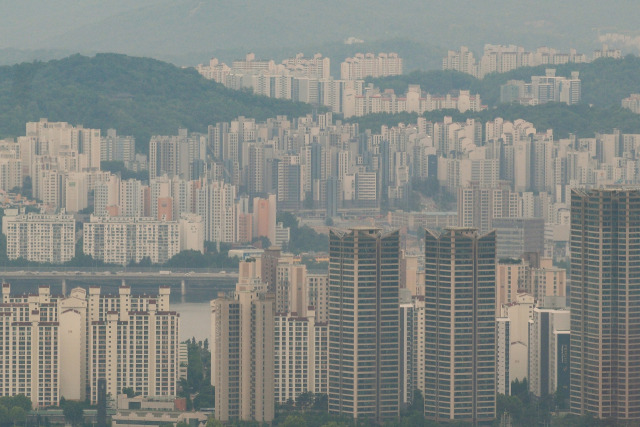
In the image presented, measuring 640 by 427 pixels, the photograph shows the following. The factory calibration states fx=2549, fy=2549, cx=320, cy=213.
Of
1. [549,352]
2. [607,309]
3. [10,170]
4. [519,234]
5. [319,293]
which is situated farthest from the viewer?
[10,170]

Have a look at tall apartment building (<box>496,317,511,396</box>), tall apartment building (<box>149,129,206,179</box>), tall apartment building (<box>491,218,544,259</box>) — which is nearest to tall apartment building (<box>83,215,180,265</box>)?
tall apartment building (<box>491,218,544,259</box>)

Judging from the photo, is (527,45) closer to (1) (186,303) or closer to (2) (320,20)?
(2) (320,20)

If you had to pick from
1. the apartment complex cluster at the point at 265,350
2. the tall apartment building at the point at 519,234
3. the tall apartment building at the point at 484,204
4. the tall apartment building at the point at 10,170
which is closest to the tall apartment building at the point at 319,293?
the apartment complex cluster at the point at 265,350

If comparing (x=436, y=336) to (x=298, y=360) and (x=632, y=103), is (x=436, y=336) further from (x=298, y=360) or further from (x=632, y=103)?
(x=632, y=103)

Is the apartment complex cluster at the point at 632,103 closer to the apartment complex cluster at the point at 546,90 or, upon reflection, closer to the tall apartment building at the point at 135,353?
the apartment complex cluster at the point at 546,90

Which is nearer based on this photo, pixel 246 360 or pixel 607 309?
pixel 246 360

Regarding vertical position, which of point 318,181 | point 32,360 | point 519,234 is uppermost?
point 318,181

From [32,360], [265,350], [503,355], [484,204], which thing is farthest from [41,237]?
[265,350]
